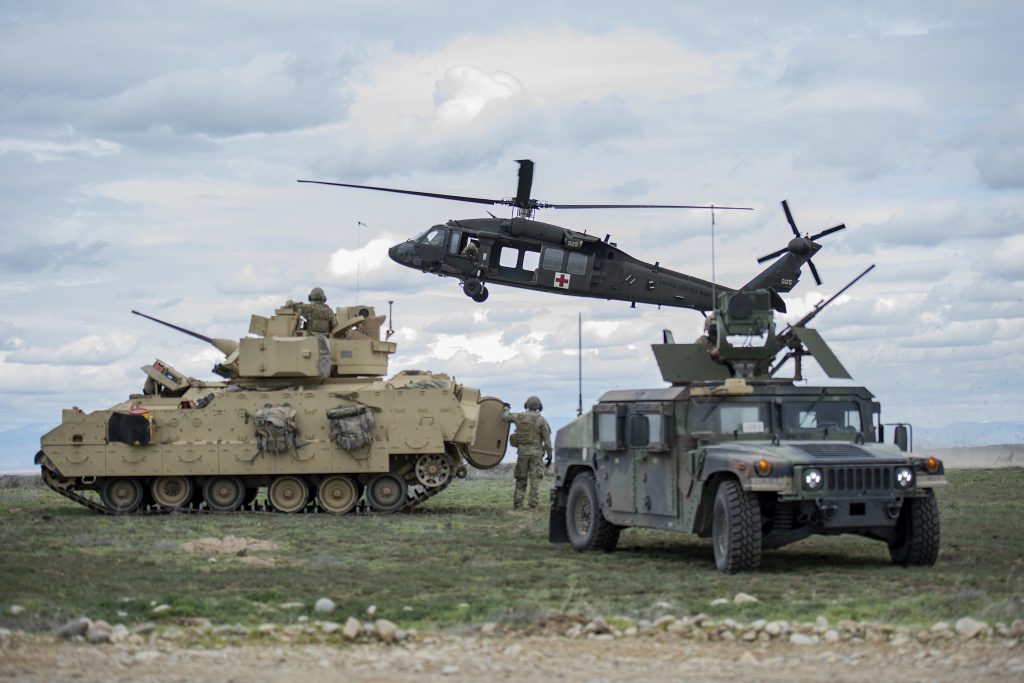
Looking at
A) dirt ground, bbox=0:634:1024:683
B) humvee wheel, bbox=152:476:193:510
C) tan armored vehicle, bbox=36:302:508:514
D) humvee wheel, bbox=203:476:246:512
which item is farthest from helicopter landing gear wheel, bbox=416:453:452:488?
dirt ground, bbox=0:634:1024:683

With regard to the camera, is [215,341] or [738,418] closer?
[738,418]

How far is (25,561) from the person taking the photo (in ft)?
47.5

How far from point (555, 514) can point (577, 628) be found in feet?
23.8

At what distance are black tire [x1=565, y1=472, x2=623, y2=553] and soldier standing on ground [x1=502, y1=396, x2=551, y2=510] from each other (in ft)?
19.3

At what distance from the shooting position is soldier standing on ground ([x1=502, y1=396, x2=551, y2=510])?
23.1 metres

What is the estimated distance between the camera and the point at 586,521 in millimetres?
16578

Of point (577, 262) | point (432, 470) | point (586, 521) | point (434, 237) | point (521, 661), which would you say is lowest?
point (521, 661)

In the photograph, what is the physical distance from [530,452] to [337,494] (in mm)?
3198

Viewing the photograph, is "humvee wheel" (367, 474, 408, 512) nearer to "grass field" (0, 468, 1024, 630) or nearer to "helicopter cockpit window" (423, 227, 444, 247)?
"grass field" (0, 468, 1024, 630)

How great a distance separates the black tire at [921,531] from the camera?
13500 mm

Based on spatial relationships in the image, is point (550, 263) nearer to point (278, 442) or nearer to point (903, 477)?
point (278, 442)

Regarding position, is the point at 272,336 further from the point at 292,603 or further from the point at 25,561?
the point at 292,603

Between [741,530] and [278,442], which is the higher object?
[278,442]

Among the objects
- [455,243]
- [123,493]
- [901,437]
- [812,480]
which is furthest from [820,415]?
[455,243]
